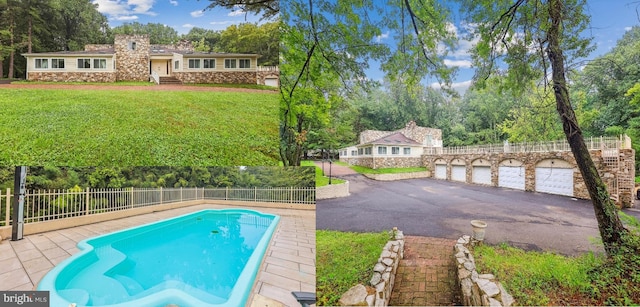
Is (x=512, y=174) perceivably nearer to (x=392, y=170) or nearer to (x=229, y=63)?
(x=392, y=170)

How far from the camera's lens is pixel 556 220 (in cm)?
204

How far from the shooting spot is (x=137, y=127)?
1992 millimetres

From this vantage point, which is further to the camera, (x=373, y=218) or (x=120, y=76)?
(x=373, y=218)

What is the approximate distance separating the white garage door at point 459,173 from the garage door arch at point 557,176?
54 centimetres

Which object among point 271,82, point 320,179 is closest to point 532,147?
point 320,179

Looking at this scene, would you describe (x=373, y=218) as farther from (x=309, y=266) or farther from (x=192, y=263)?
(x=192, y=263)

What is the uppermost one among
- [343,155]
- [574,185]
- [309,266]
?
[343,155]

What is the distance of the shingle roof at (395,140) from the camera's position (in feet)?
7.66

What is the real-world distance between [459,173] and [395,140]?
0.66 metres

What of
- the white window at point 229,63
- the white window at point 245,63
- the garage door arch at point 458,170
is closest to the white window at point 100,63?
the white window at point 229,63

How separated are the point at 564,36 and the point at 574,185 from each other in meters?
1.17

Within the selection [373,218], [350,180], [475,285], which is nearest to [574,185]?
[475,285]

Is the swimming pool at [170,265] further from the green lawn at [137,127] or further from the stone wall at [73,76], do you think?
the stone wall at [73,76]

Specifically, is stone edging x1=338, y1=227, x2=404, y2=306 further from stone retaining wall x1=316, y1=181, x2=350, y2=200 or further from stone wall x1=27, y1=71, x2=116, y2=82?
stone wall x1=27, y1=71, x2=116, y2=82
